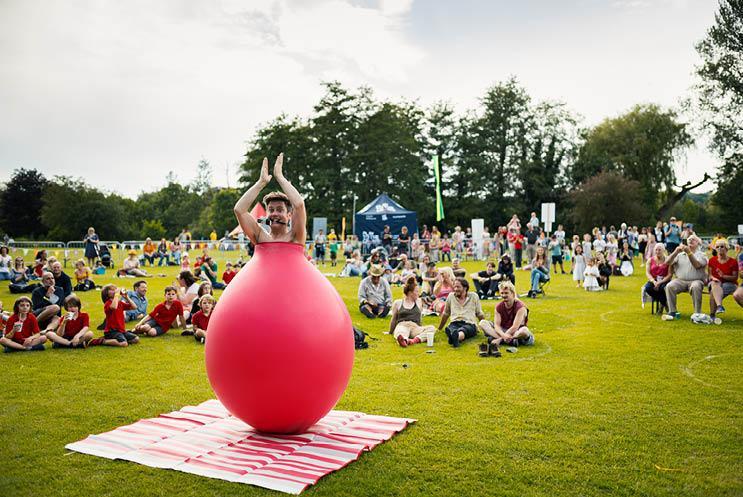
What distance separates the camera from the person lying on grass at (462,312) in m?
12.0

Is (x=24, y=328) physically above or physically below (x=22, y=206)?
below

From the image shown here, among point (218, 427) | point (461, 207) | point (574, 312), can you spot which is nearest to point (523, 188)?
point (461, 207)

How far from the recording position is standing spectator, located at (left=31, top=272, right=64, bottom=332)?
1241 centimetres

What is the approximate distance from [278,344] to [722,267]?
39.1 feet

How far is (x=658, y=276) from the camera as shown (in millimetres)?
14992

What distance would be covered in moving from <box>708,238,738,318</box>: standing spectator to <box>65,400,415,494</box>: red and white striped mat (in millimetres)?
10002

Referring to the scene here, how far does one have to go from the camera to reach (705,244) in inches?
1502

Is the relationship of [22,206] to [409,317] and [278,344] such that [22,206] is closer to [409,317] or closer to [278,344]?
[409,317]

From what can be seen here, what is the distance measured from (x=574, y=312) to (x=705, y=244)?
27250 mm

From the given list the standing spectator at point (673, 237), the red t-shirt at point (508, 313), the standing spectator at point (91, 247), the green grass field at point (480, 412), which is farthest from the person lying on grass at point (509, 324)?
the standing spectator at point (91, 247)

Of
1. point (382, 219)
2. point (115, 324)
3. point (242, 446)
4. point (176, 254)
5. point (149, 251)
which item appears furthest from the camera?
point (382, 219)

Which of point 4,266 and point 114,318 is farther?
point 4,266

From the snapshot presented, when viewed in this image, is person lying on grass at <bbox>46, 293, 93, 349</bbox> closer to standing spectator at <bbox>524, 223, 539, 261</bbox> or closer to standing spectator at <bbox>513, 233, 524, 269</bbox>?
standing spectator at <bbox>513, 233, 524, 269</bbox>

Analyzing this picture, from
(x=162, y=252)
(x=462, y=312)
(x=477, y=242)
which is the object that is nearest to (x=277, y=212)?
(x=462, y=312)
